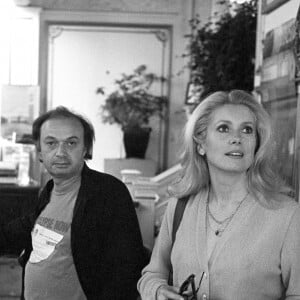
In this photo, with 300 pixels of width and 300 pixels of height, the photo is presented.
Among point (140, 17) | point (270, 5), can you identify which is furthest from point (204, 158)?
point (140, 17)

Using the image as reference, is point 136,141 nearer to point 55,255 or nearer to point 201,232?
point 55,255

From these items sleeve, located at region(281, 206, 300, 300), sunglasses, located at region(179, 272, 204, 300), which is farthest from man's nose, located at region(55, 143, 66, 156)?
sleeve, located at region(281, 206, 300, 300)

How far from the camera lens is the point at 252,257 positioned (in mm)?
1840

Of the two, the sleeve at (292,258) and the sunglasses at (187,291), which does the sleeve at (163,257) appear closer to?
the sunglasses at (187,291)

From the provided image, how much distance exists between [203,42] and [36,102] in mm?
2835

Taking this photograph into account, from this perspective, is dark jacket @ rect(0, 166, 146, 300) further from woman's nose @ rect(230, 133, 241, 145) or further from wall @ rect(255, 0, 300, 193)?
wall @ rect(255, 0, 300, 193)

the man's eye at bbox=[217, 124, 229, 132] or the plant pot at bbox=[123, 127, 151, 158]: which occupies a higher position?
the man's eye at bbox=[217, 124, 229, 132]

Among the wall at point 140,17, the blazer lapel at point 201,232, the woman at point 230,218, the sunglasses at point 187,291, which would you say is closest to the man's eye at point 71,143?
the woman at point 230,218

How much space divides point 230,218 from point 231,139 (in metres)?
0.25

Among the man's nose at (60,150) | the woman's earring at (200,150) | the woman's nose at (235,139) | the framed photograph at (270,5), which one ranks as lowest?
the man's nose at (60,150)

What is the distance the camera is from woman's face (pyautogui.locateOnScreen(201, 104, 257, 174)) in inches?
77.8

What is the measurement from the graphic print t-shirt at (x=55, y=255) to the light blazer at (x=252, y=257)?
65 cm

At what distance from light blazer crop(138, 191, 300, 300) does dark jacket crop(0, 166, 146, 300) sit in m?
0.46

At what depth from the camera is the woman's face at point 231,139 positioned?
6.48 feet
